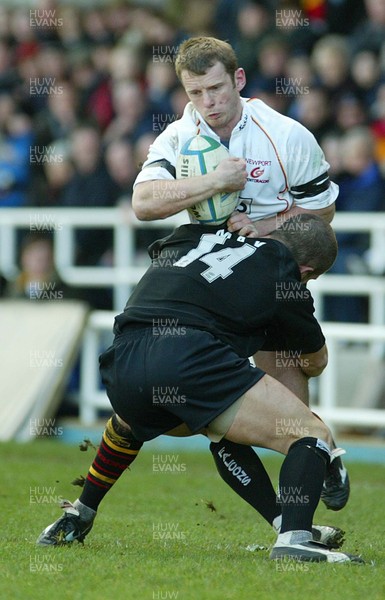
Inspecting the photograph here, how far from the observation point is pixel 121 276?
11.7m

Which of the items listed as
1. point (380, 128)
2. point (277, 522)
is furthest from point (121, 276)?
point (277, 522)

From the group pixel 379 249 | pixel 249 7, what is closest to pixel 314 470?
pixel 379 249

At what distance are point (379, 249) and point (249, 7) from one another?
402 centimetres

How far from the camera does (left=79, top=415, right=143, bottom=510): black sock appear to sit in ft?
19.1

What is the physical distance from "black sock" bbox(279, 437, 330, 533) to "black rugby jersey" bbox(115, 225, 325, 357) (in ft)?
1.70

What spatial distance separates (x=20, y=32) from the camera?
16531mm

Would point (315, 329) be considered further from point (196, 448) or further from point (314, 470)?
point (196, 448)

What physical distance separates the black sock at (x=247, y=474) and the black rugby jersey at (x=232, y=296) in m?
0.54

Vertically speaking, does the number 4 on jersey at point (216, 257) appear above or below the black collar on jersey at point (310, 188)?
below

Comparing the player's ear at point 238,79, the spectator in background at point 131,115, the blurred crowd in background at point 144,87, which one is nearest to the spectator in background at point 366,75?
the blurred crowd in background at point 144,87

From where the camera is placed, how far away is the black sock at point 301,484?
5.28 metres

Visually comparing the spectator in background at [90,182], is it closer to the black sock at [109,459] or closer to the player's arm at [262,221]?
the player's arm at [262,221]

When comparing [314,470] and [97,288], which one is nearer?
[314,470]

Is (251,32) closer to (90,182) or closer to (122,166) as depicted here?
(122,166)
